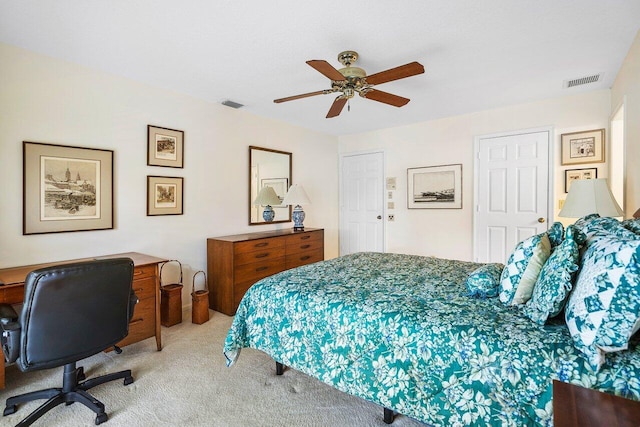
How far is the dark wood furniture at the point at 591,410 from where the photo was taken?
0.83 meters

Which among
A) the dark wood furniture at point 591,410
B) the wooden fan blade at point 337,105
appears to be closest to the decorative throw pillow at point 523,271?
the dark wood furniture at point 591,410

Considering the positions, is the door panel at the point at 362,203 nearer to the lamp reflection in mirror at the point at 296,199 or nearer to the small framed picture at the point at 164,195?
the lamp reflection in mirror at the point at 296,199

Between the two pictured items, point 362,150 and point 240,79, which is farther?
point 362,150

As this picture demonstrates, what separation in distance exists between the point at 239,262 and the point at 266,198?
1045 millimetres

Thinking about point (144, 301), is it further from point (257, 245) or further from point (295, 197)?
point (295, 197)

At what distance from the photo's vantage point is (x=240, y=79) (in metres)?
3.06

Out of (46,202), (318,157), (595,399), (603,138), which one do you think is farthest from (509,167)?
(46,202)

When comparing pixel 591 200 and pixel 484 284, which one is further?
pixel 591 200

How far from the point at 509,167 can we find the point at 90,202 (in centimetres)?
476

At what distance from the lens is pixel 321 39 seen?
233 centimetres

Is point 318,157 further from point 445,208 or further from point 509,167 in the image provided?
point 509,167

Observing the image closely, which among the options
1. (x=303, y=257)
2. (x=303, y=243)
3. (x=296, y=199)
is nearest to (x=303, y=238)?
(x=303, y=243)

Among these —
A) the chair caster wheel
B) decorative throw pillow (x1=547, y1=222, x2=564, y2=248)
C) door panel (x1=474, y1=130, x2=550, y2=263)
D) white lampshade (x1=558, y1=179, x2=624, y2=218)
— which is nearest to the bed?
decorative throw pillow (x1=547, y1=222, x2=564, y2=248)

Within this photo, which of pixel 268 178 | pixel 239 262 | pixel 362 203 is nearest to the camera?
A: pixel 239 262
